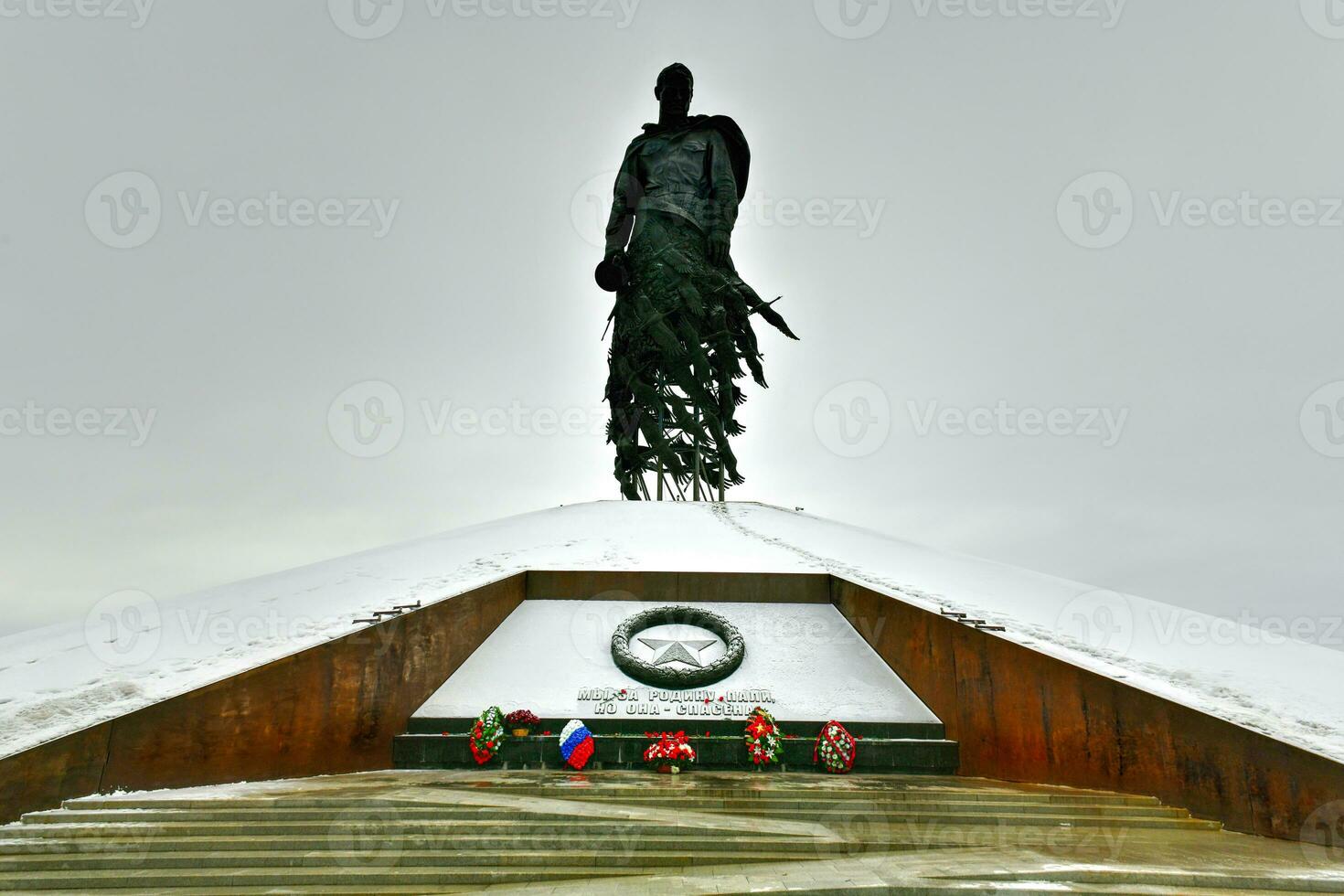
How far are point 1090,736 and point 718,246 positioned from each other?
29.1ft

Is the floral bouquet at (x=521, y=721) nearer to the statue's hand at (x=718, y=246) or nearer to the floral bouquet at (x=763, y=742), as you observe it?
the floral bouquet at (x=763, y=742)

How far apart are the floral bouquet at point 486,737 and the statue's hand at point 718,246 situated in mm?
8290

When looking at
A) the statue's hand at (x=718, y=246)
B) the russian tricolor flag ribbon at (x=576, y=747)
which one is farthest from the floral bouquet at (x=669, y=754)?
the statue's hand at (x=718, y=246)

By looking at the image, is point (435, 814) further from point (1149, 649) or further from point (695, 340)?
point (695, 340)

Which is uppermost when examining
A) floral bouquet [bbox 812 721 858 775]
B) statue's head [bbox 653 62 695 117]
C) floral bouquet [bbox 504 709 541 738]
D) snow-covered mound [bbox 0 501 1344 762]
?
statue's head [bbox 653 62 695 117]

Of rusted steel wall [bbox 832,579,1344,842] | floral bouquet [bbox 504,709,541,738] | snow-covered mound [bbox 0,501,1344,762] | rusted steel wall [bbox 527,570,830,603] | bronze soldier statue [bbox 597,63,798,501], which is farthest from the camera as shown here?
bronze soldier statue [bbox 597,63,798,501]

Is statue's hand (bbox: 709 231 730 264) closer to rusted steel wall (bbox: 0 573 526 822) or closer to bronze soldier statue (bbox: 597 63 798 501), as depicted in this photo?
bronze soldier statue (bbox: 597 63 798 501)

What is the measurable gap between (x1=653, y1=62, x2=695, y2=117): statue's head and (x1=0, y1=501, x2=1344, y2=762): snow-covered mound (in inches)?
268

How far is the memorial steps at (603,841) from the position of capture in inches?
114

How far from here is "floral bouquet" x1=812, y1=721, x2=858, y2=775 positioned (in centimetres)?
477

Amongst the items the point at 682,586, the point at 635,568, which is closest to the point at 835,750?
the point at 682,586

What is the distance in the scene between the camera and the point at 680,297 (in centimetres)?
1156

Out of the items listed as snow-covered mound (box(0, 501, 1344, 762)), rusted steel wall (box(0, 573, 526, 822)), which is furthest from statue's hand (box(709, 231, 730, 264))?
rusted steel wall (box(0, 573, 526, 822))

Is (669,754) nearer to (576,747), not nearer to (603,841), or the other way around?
(576,747)
